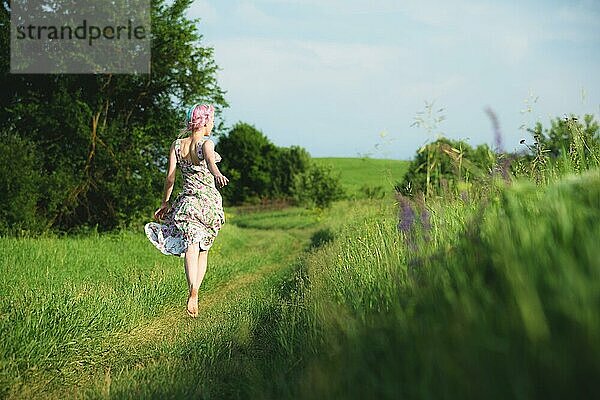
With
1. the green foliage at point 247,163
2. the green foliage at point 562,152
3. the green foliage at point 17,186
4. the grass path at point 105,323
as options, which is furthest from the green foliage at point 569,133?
the green foliage at point 247,163

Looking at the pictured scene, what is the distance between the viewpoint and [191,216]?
8.27m

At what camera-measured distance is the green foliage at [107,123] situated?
16.5m

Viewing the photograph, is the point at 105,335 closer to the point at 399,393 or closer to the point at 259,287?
the point at 259,287

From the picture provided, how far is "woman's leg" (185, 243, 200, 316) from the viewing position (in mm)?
7766

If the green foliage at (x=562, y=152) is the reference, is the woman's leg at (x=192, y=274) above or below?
below

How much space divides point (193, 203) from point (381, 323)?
17.1 feet

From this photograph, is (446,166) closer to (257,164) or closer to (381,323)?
(381,323)

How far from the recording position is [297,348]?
501 centimetres

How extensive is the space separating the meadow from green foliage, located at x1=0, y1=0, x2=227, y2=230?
7.70 m

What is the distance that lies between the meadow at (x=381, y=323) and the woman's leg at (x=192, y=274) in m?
0.15

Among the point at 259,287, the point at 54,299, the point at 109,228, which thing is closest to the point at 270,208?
the point at 109,228

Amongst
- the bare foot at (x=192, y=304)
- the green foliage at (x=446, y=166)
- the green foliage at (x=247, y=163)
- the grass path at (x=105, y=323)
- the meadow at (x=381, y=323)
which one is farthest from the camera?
the green foliage at (x=247, y=163)

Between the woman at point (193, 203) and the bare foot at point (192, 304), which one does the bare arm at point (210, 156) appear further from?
the bare foot at point (192, 304)

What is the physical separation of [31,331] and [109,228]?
12279 mm
